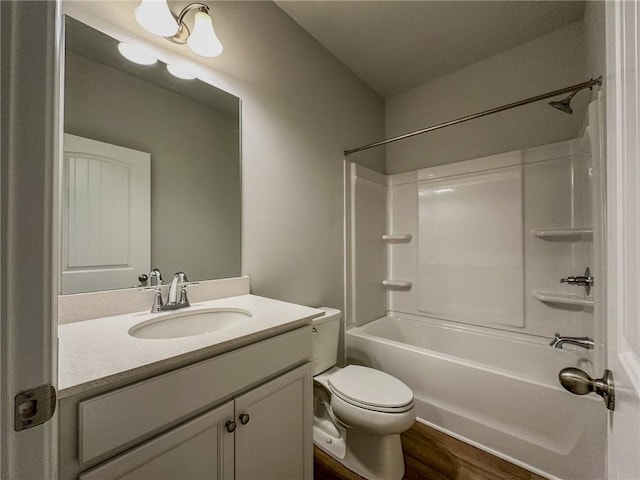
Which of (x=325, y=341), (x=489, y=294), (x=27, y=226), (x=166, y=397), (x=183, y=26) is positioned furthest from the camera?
(x=489, y=294)

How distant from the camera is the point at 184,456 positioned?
2.34ft

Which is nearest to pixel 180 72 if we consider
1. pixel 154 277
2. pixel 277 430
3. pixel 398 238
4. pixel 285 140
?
pixel 285 140

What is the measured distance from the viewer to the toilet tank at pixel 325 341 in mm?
1552

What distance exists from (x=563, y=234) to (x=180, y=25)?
2.42 m

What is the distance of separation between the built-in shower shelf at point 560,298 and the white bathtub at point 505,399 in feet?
0.97

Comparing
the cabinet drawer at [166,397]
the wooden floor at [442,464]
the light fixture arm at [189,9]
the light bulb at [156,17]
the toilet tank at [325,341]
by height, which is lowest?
the wooden floor at [442,464]

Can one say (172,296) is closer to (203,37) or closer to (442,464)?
(203,37)

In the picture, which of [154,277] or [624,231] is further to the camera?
[154,277]

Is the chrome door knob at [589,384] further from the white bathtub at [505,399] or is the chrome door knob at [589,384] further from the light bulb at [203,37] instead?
the light bulb at [203,37]

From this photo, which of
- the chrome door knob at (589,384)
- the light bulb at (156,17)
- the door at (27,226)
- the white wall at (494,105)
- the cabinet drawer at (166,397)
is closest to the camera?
the door at (27,226)

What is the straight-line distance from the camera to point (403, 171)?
8.46ft

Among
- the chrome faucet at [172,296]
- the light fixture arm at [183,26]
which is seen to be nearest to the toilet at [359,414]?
the chrome faucet at [172,296]

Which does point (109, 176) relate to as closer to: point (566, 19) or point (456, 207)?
point (456, 207)

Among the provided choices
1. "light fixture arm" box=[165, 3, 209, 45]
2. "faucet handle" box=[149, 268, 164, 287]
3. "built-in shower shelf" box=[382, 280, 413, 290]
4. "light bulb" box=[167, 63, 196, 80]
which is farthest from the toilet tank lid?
"light fixture arm" box=[165, 3, 209, 45]
